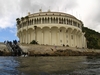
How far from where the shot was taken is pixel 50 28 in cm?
5953

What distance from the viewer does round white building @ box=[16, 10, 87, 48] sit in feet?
196

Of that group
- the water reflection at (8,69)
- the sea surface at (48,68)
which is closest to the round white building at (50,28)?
the sea surface at (48,68)

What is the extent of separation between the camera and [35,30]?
201 ft

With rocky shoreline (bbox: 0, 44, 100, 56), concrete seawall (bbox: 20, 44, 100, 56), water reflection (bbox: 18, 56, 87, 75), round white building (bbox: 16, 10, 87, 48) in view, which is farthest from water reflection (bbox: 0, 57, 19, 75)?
round white building (bbox: 16, 10, 87, 48)

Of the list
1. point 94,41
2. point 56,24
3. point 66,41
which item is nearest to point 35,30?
point 56,24

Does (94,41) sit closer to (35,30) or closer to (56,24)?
(56,24)

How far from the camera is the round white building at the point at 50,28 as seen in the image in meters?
59.6

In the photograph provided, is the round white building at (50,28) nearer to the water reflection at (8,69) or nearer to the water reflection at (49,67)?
the water reflection at (49,67)

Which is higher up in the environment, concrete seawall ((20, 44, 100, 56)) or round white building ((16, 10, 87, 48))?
round white building ((16, 10, 87, 48))

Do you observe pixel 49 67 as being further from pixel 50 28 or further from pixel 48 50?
pixel 50 28

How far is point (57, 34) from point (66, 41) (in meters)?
4.53

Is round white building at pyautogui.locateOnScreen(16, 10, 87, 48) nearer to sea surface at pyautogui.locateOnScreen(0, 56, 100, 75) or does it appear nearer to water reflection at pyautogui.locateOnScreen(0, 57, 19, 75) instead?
sea surface at pyautogui.locateOnScreen(0, 56, 100, 75)

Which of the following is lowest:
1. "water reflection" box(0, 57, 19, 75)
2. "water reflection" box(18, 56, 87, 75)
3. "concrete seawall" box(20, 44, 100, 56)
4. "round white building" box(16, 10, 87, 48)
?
"water reflection" box(18, 56, 87, 75)

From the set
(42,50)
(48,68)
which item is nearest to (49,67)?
(48,68)
